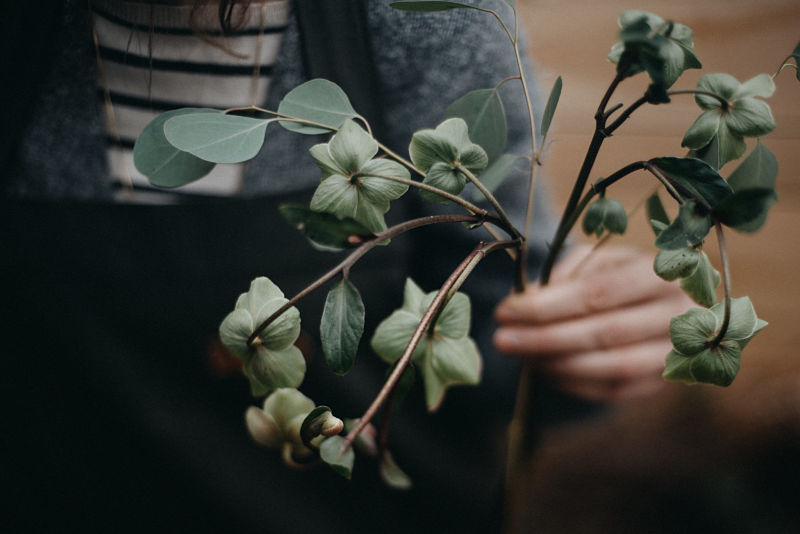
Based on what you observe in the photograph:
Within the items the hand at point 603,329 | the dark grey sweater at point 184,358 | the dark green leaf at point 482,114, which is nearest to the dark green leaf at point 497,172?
the dark green leaf at point 482,114

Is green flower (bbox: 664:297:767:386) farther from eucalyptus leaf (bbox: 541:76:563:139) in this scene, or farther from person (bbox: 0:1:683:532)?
person (bbox: 0:1:683:532)

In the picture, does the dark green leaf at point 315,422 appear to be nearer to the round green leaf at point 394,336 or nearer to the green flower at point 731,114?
the round green leaf at point 394,336

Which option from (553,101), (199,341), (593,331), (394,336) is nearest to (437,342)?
(394,336)

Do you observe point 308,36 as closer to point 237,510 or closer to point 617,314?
point 617,314

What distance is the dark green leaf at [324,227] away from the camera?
0.17 metres

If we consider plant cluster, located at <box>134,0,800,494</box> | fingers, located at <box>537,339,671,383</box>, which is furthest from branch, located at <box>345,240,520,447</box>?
fingers, located at <box>537,339,671,383</box>

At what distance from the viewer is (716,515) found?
623 mm

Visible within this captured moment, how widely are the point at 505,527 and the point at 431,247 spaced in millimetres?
427

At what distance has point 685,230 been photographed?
0.17 metres

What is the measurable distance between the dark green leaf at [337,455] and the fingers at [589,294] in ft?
0.63

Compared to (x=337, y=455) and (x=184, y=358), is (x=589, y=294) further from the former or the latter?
(x=184, y=358)

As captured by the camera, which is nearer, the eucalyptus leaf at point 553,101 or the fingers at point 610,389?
the eucalyptus leaf at point 553,101

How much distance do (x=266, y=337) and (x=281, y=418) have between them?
7cm

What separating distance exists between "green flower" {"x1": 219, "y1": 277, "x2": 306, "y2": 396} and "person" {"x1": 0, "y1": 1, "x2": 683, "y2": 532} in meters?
0.29
